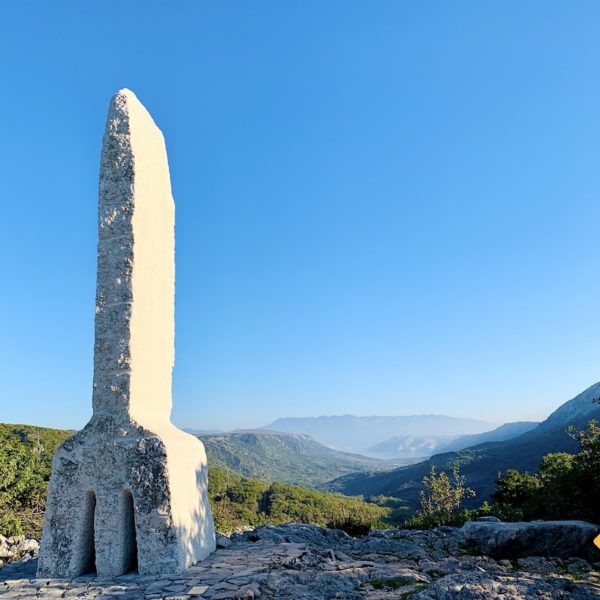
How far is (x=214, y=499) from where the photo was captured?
171 ft

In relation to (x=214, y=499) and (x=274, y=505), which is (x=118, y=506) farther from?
(x=274, y=505)

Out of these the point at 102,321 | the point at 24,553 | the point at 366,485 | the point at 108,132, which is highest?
the point at 108,132

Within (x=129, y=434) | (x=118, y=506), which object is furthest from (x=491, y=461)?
(x=129, y=434)

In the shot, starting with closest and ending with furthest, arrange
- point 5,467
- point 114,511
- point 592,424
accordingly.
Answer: point 114,511 < point 5,467 < point 592,424

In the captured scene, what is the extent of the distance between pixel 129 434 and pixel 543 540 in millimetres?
9392

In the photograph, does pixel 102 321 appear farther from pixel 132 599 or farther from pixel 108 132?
pixel 132 599

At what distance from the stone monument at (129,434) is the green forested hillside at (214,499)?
714 centimetres

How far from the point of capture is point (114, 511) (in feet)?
29.0

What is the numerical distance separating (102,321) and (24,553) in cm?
721

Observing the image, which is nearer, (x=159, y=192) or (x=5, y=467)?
(x=159, y=192)

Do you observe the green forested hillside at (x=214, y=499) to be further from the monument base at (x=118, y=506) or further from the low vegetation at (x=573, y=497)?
the monument base at (x=118, y=506)

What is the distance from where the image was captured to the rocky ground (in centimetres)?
718

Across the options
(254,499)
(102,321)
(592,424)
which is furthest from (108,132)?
(254,499)

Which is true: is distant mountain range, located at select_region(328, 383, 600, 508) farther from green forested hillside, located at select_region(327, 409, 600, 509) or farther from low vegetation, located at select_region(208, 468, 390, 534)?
low vegetation, located at select_region(208, 468, 390, 534)
